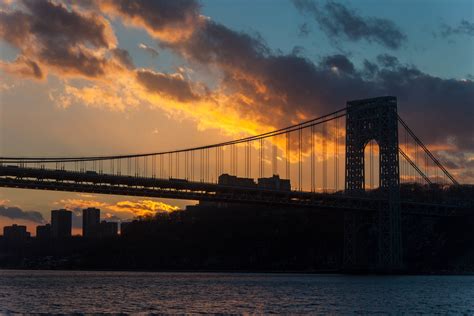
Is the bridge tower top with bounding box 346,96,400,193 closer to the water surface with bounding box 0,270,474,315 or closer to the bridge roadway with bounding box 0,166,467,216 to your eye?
the bridge roadway with bounding box 0,166,467,216

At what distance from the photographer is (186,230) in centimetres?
14912

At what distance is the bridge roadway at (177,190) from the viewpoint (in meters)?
72.9

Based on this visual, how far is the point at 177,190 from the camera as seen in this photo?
80.1 metres

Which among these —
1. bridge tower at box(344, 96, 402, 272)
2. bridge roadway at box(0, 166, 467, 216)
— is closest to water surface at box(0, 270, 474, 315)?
bridge roadway at box(0, 166, 467, 216)

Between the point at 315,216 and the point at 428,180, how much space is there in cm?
3425

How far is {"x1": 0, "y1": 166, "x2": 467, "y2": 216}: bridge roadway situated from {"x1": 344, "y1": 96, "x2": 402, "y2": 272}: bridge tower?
1.43m

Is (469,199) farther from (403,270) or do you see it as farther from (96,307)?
(96,307)

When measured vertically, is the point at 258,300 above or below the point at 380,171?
below

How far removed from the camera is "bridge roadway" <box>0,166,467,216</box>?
7294 cm

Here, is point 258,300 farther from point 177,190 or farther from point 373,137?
point 373,137

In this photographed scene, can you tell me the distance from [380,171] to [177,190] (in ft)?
63.5

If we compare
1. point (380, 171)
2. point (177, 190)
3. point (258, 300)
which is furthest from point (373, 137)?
point (258, 300)

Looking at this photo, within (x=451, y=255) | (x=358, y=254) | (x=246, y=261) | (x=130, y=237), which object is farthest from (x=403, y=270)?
(x=130, y=237)

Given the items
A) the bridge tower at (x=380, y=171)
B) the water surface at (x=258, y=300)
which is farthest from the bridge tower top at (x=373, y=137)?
the water surface at (x=258, y=300)
